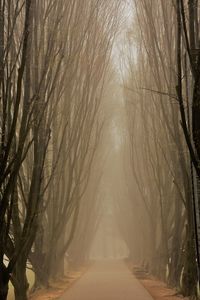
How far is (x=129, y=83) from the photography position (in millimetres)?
13867

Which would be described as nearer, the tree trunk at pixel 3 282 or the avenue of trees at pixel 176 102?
the avenue of trees at pixel 176 102

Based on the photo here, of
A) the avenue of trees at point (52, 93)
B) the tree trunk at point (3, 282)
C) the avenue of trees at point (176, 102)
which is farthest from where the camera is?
the avenue of trees at point (52, 93)

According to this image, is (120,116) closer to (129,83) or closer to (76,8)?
(129,83)

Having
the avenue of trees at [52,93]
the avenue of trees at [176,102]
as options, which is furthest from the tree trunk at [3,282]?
the avenue of trees at [176,102]

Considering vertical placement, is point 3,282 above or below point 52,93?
below

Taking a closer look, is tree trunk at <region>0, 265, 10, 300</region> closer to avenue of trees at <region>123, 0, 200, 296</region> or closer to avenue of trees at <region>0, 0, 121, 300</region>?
avenue of trees at <region>0, 0, 121, 300</region>

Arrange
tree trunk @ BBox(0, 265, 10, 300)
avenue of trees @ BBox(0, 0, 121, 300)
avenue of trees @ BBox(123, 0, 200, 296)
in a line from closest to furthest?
avenue of trees @ BBox(123, 0, 200, 296) < tree trunk @ BBox(0, 265, 10, 300) < avenue of trees @ BBox(0, 0, 121, 300)

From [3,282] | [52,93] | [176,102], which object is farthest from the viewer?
[52,93]

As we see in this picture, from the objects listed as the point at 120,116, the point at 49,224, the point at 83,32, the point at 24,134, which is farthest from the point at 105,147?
the point at 24,134

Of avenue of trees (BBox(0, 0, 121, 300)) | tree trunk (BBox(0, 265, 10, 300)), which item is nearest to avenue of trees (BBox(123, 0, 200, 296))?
avenue of trees (BBox(0, 0, 121, 300))

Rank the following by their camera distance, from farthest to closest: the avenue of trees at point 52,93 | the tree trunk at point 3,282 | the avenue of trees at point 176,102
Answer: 1. the avenue of trees at point 52,93
2. the tree trunk at point 3,282
3. the avenue of trees at point 176,102

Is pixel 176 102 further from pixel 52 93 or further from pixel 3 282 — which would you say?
pixel 3 282

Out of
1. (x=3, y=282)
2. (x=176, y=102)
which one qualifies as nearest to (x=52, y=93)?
(x=176, y=102)

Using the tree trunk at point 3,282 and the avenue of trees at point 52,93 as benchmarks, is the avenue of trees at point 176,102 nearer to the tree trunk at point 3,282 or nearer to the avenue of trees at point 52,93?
the avenue of trees at point 52,93
